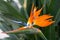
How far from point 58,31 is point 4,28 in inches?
12.0

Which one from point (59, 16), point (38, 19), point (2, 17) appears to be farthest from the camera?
point (59, 16)

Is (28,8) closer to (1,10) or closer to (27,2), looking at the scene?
(27,2)

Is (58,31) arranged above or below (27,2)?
below

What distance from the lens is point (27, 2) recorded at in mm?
980

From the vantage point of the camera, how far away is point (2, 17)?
82 cm

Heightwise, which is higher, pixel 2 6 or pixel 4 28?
pixel 2 6

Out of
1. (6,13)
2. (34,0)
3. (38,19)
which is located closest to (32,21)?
(38,19)

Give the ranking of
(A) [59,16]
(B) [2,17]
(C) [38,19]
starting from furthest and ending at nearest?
1. (A) [59,16]
2. (B) [2,17]
3. (C) [38,19]

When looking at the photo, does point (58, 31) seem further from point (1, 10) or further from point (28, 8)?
point (1, 10)

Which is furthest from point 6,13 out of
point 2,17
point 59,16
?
point 59,16

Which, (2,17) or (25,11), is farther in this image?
(25,11)

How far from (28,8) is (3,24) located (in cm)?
18

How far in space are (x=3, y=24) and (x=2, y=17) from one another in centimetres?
8

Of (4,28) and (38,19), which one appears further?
(4,28)
